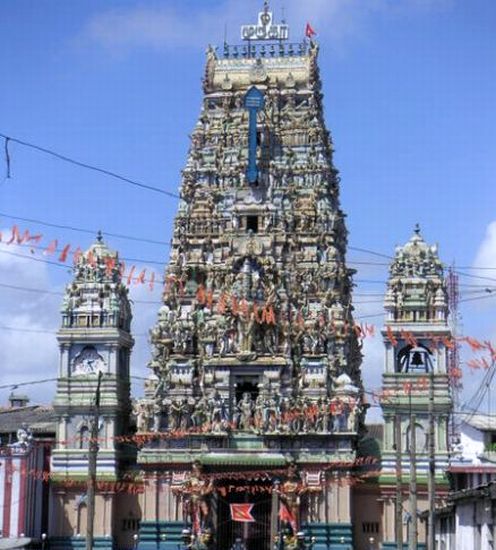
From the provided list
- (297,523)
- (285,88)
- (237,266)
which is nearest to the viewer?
(297,523)

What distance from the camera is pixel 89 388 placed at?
10100 centimetres

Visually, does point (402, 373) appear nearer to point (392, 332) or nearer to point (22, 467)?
point (392, 332)

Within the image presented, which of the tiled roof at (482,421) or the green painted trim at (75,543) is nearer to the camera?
the tiled roof at (482,421)

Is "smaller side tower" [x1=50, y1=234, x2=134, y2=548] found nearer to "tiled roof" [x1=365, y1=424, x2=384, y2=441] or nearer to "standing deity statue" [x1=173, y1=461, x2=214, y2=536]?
"standing deity statue" [x1=173, y1=461, x2=214, y2=536]

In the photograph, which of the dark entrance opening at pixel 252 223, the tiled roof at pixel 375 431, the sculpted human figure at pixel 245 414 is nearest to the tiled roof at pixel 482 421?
the tiled roof at pixel 375 431

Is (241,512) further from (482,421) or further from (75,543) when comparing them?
(482,421)

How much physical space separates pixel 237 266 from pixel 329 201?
9.59 metres

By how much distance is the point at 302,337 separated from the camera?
324 ft

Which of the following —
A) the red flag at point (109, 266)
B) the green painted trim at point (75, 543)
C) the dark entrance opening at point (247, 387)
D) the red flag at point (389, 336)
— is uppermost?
the red flag at point (109, 266)

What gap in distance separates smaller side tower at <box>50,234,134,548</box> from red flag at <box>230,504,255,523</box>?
1269 cm

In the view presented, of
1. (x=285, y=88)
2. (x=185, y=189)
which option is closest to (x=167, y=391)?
(x=185, y=189)

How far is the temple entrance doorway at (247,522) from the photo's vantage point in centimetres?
9588

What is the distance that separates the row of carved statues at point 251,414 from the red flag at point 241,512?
7.21 metres

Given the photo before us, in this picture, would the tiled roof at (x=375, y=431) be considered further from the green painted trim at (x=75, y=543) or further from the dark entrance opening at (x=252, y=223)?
the green painted trim at (x=75, y=543)
